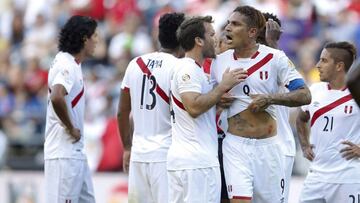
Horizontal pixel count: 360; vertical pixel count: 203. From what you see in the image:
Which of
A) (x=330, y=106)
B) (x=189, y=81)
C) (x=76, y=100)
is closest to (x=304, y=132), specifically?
(x=330, y=106)

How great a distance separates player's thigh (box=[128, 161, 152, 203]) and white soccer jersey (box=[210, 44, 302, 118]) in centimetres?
141

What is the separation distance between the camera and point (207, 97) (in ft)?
32.3

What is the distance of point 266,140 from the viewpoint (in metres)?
10.4

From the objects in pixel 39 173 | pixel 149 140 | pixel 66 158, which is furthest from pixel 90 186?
pixel 39 173

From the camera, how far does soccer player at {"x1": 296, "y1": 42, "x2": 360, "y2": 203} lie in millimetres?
11180

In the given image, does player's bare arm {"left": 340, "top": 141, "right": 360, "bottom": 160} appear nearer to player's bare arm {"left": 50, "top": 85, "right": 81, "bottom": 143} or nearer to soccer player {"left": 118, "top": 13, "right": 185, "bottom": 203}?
soccer player {"left": 118, "top": 13, "right": 185, "bottom": 203}

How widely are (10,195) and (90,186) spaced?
5569mm

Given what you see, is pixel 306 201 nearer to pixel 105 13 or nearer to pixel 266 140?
pixel 266 140

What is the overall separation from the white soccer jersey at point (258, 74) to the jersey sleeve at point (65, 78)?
6.56 feet

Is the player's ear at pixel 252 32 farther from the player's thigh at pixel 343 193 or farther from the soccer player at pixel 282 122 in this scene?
the player's thigh at pixel 343 193

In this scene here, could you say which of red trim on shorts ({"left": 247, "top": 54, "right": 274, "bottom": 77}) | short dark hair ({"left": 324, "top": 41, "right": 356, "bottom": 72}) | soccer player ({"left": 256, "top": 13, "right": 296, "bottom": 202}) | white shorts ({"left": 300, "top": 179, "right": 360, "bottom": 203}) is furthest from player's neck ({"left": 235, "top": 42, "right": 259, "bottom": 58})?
white shorts ({"left": 300, "top": 179, "right": 360, "bottom": 203})

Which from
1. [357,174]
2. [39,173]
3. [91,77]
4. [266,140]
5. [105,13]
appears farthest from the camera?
[105,13]

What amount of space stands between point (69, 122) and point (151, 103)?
105cm

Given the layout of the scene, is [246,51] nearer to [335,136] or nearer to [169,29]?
[169,29]
